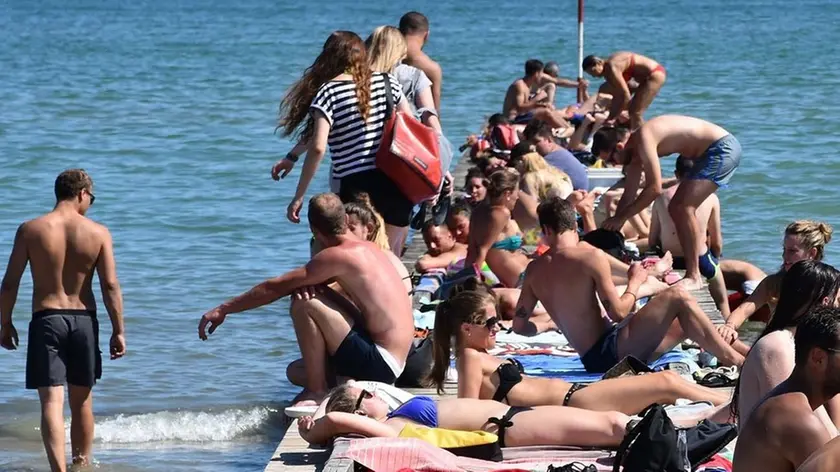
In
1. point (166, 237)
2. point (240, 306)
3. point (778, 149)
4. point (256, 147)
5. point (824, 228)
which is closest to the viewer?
point (240, 306)

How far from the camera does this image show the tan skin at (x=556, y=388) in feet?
20.6

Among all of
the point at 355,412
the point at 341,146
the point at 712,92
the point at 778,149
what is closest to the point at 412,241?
the point at 341,146

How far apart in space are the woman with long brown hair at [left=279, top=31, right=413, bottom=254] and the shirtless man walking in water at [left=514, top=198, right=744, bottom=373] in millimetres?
873

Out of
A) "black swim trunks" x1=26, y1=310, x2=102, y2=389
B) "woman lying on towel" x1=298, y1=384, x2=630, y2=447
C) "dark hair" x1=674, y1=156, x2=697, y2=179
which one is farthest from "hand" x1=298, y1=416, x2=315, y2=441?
"dark hair" x1=674, y1=156, x2=697, y2=179

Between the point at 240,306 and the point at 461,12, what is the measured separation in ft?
283

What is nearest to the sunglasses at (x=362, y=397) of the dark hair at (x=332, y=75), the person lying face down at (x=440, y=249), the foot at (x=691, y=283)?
the dark hair at (x=332, y=75)

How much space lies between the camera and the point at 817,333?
12.7 ft

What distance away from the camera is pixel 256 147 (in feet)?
82.9

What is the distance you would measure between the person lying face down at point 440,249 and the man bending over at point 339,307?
333 centimetres

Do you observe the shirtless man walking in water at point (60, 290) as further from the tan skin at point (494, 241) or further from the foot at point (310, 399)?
the tan skin at point (494, 241)

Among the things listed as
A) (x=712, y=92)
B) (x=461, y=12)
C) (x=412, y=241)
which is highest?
(x=412, y=241)

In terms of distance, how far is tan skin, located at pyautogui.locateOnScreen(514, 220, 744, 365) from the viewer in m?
7.23

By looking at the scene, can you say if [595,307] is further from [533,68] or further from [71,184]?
[533,68]

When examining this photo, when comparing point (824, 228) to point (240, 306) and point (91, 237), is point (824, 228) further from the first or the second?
point (91, 237)
